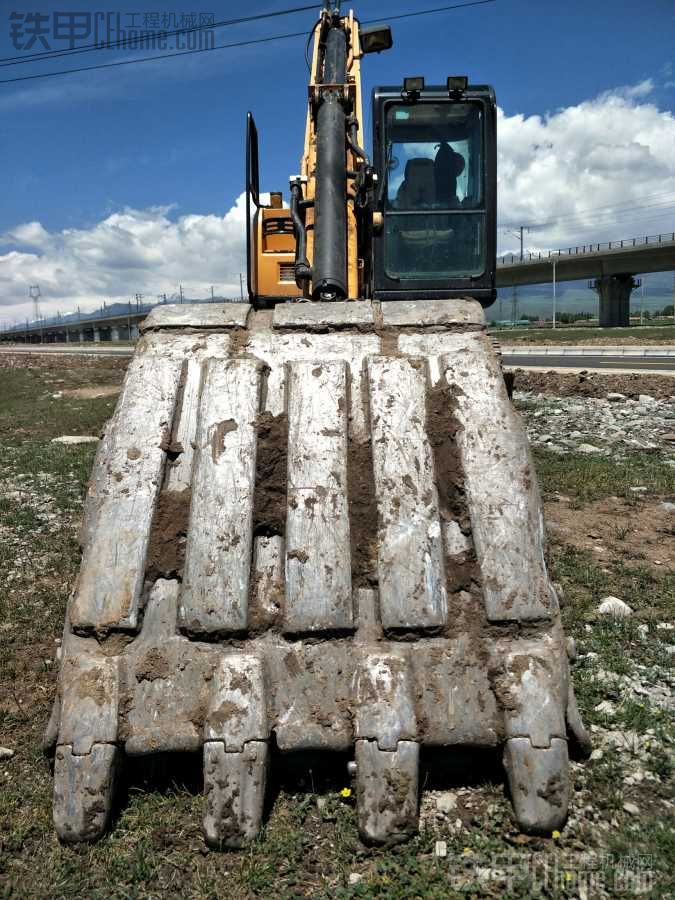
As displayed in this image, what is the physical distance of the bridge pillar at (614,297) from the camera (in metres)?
46.0

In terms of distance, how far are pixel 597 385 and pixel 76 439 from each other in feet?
25.3

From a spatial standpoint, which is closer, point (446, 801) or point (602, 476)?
point (446, 801)

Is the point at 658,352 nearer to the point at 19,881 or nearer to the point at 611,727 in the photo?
the point at 611,727

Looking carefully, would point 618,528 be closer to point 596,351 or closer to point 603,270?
point 596,351

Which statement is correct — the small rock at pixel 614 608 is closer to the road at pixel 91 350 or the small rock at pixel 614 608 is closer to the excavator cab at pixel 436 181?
the excavator cab at pixel 436 181

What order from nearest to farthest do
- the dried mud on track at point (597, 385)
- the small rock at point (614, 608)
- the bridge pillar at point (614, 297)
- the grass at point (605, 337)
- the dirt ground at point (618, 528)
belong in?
the small rock at point (614, 608)
the dirt ground at point (618, 528)
the dried mud on track at point (597, 385)
the grass at point (605, 337)
the bridge pillar at point (614, 297)

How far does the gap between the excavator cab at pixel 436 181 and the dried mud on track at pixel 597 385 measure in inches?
193

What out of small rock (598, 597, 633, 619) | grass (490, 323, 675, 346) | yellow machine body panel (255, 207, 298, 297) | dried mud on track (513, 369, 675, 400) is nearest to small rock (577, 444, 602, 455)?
dried mud on track (513, 369, 675, 400)

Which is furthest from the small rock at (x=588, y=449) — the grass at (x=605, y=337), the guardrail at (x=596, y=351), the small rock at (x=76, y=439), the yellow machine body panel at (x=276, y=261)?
the grass at (x=605, y=337)

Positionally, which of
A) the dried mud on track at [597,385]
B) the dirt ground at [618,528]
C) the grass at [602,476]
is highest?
the dried mud on track at [597,385]

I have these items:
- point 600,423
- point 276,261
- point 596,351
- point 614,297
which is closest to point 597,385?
point 600,423

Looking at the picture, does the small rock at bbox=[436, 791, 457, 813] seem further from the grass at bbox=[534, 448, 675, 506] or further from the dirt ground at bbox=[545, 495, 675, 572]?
the grass at bbox=[534, 448, 675, 506]

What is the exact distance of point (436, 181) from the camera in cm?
506

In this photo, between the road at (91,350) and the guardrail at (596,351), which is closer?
the guardrail at (596,351)
